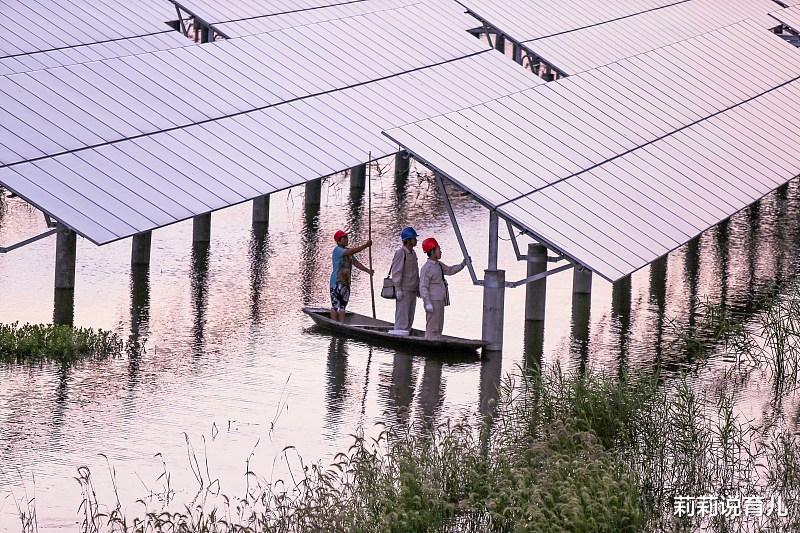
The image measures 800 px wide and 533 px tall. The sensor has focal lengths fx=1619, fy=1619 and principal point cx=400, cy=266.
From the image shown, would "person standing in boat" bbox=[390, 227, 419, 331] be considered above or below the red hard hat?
below

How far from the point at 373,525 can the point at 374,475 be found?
0.97 m

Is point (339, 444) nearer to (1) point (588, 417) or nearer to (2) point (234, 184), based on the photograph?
(1) point (588, 417)

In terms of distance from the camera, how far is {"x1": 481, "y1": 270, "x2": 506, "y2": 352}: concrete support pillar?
1933cm

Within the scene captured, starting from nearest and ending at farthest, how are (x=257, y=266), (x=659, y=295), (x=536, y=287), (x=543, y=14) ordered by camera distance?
(x=536, y=287), (x=659, y=295), (x=257, y=266), (x=543, y=14)

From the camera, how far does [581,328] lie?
2142 centimetres

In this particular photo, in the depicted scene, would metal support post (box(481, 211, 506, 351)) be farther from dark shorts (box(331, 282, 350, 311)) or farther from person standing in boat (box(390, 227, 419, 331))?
dark shorts (box(331, 282, 350, 311))

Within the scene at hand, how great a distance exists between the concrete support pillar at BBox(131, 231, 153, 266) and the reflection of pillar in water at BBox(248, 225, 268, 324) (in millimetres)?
1591

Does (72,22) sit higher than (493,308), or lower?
higher

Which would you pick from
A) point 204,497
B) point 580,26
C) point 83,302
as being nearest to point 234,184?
point 83,302

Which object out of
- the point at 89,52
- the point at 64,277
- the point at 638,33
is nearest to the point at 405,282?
the point at 64,277

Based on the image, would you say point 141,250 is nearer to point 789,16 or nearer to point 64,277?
point 64,277

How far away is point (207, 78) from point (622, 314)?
8141 mm

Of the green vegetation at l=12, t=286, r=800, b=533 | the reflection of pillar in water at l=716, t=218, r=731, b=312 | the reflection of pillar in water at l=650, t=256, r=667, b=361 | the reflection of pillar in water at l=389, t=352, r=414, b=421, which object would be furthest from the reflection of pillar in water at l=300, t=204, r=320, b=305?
the green vegetation at l=12, t=286, r=800, b=533

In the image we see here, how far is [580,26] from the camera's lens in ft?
121
